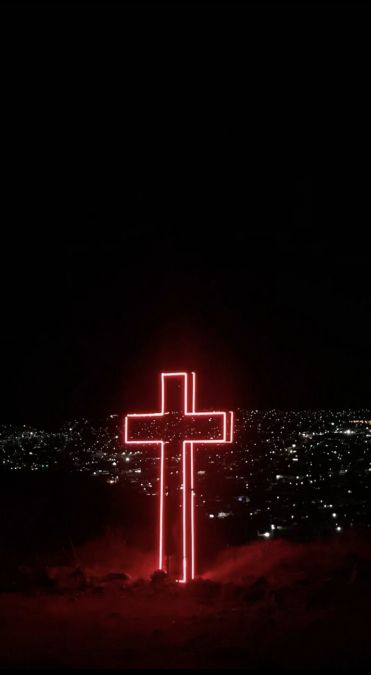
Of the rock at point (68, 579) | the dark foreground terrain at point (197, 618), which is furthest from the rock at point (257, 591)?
the rock at point (68, 579)

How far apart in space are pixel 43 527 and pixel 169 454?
16.2 m

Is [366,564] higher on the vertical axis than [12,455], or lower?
lower

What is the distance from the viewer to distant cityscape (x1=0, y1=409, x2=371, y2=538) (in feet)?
119

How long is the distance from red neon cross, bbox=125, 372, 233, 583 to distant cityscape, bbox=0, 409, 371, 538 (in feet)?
0.80

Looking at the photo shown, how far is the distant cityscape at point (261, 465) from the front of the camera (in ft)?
119

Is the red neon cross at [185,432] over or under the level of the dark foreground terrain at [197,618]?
over

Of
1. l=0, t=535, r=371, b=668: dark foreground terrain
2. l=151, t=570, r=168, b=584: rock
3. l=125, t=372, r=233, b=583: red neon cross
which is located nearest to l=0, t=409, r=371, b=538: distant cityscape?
l=125, t=372, r=233, b=583: red neon cross

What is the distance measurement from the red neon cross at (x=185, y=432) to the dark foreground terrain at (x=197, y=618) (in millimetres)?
1045

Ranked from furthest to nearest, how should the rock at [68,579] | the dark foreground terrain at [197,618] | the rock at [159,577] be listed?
the rock at [159,577] → the rock at [68,579] → the dark foreground terrain at [197,618]

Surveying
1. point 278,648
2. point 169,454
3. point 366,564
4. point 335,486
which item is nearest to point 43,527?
point 169,454

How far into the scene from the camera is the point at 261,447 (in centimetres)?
8369

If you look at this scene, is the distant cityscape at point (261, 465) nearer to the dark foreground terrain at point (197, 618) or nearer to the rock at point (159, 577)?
the rock at point (159, 577)

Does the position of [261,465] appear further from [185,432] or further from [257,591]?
[257,591]

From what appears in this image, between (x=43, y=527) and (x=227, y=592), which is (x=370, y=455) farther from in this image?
(x=227, y=592)
